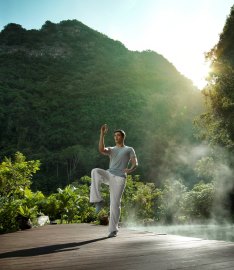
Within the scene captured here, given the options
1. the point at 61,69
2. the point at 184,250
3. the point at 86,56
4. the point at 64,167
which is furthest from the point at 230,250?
the point at 86,56

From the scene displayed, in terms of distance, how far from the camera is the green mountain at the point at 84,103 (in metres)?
37.5

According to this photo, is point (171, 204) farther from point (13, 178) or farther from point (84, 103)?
point (84, 103)

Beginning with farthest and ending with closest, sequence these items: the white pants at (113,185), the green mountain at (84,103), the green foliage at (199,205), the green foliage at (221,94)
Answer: the green mountain at (84,103) → the green foliage at (199,205) → the green foliage at (221,94) → the white pants at (113,185)

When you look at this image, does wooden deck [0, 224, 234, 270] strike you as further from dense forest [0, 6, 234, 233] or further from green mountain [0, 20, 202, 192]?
green mountain [0, 20, 202, 192]

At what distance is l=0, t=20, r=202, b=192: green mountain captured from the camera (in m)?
37.5

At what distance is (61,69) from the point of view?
198ft

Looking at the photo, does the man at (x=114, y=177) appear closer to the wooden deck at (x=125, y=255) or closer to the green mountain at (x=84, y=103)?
the wooden deck at (x=125, y=255)

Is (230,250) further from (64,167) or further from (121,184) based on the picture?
(64,167)

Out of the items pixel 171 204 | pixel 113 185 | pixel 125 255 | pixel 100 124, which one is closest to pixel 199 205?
pixel 171 204

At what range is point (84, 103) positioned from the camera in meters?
49.8

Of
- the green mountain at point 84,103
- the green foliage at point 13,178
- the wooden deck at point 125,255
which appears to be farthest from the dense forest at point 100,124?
the wooden deck at point 125,255

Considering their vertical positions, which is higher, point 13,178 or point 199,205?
point 13,178

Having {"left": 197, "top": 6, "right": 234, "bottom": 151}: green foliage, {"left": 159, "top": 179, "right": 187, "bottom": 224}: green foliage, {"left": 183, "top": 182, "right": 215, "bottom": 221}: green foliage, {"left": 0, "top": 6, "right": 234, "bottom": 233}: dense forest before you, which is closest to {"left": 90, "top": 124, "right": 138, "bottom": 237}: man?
{"left": 0, "top": 6, "right": 234, "bottom": 233}: dense forest

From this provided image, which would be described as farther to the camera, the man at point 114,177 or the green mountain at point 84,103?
the green mountain at point 84,103
